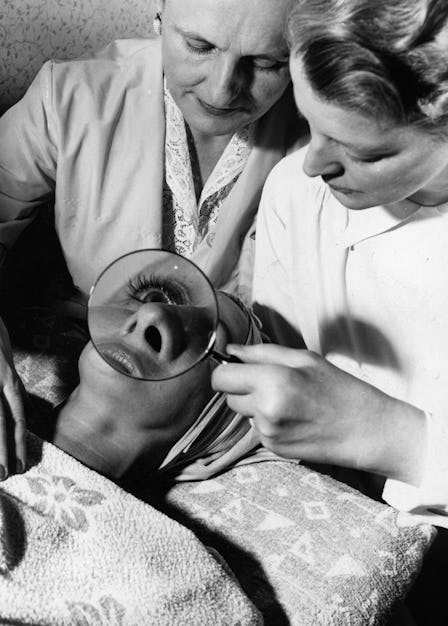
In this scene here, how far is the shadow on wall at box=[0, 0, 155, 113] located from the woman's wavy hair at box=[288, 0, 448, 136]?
911 millimetres

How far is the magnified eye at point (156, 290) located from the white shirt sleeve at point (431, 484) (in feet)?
1.22

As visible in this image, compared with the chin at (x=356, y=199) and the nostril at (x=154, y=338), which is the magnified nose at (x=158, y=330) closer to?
the nostril at (x=154, y=338)

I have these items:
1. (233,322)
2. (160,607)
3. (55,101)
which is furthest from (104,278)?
(55,101)

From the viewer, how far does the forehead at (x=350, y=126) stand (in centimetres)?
89

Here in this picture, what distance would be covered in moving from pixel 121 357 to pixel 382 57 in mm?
468

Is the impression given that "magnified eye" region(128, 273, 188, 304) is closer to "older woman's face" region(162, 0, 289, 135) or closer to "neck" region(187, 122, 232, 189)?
"older woman's face" region(162, 0, 289, 135)

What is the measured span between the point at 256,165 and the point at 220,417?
535 mm

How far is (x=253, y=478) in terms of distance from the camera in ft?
4.32

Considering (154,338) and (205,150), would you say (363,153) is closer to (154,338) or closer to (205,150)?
(154,338)

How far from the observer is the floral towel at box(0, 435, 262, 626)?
97cm

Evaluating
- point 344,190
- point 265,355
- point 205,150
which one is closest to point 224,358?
point 265,355

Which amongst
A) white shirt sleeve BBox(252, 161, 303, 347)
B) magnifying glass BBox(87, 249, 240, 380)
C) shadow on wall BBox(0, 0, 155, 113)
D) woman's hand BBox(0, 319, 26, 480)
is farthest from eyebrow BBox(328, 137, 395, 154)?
shadow on wall BBox(0, 0, 155, 113)

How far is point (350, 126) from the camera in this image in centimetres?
90

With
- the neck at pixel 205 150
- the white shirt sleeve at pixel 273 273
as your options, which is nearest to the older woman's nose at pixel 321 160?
the white shirt sleeve at pixel 273 273
